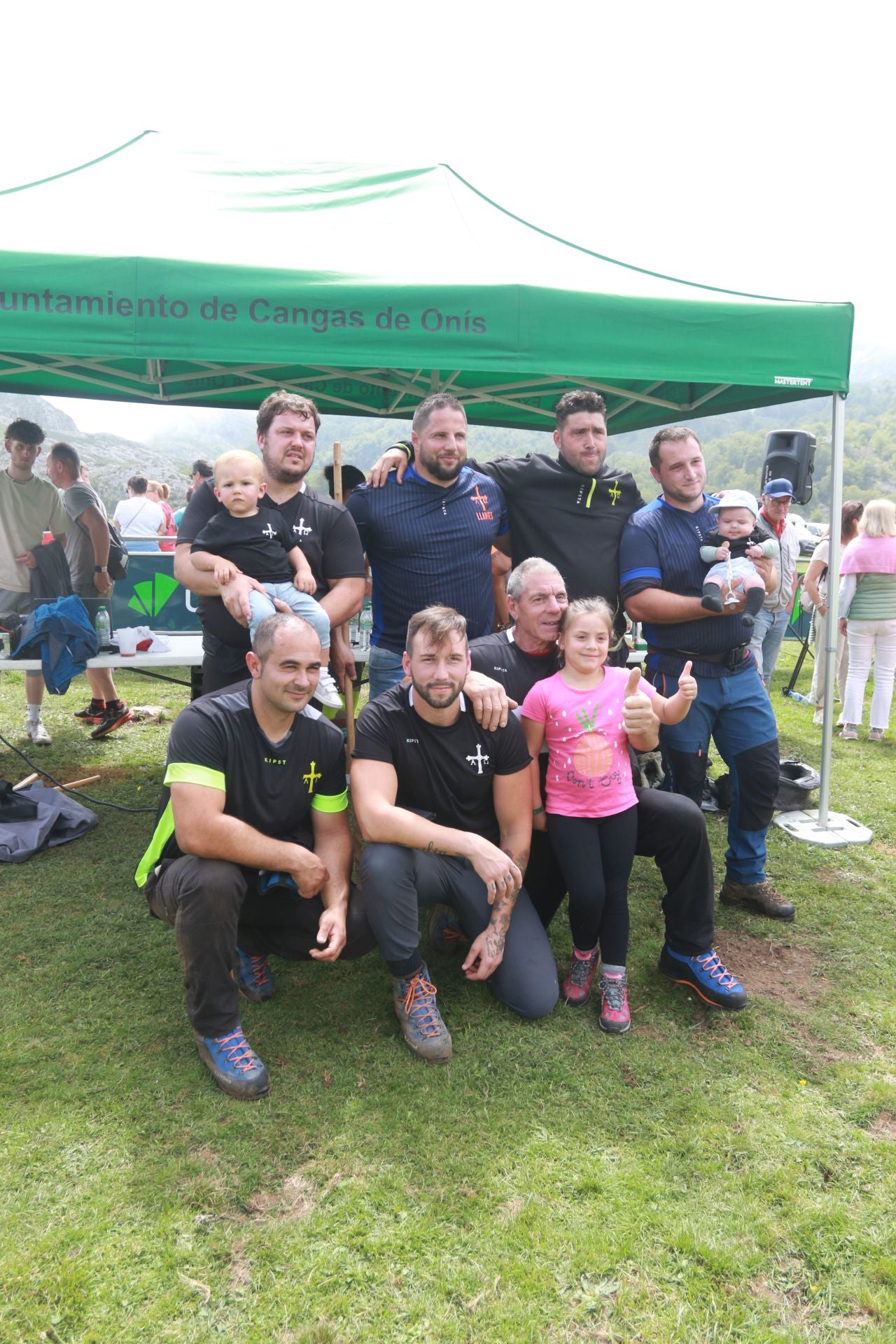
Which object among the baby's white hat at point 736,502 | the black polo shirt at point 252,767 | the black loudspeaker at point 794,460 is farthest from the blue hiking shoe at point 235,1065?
the black loudspeaker at point 794,460

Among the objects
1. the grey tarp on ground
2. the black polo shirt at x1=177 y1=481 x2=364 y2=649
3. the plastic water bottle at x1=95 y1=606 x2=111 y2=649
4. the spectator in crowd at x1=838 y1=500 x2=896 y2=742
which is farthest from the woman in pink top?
the spectator in crowd at x1=838 y1=500 x2=896 y2=742

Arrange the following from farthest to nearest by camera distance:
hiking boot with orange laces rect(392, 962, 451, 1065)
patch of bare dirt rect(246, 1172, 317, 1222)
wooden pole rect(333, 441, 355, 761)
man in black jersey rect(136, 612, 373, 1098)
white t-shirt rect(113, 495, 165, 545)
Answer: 1. white t-shirt rect(113, 495, 165, 545)
2. wooden pole rect(333, 441, 355, 761)
3. hiking boot with orange laces rect(392, 962, 451, 1065)
4. man in black jersey rect(136, 612, 373, 1098)
5. patch of bare dirt rect(246, 1172, 317, 1222)

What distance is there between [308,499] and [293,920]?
1.60m

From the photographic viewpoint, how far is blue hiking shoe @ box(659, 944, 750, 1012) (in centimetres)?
301

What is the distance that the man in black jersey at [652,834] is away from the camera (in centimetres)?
301

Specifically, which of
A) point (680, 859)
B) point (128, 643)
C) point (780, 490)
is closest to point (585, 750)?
point (680, 859)

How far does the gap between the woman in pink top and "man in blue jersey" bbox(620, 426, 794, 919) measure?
1.81ft

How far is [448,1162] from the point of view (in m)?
2.29

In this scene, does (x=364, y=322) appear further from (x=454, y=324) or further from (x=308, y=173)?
(x=308, y=173)

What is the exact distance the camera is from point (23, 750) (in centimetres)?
599

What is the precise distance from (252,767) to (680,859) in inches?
60.2

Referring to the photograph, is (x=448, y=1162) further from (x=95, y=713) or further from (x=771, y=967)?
(x=95, y=713)

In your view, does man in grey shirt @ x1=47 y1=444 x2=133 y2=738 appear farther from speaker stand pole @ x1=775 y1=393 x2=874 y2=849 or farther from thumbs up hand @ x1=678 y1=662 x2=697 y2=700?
speaker stand pole @ x1=775 y1=393 x2=874 y2=849

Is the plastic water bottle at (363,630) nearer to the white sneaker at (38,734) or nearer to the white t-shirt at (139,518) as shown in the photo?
the white sneaker at (38,734)
